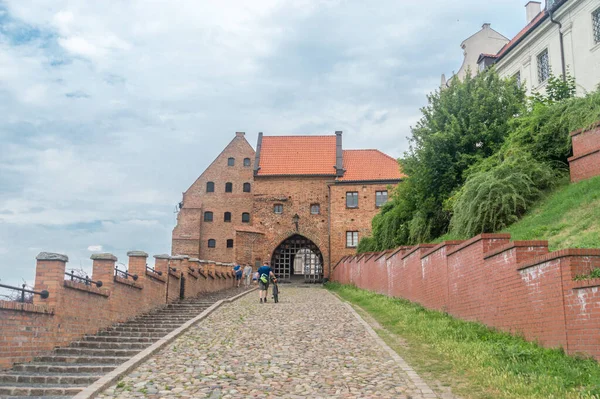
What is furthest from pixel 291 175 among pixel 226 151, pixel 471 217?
pixel 471 217

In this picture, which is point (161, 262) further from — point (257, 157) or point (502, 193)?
point (257, 157)

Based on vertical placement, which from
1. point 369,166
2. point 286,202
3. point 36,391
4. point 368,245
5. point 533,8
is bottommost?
point 36,391

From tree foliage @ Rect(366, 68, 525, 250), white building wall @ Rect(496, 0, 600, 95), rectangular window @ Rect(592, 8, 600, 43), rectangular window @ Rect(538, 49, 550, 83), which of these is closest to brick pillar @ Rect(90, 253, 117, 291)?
tree foliage @ Rect(366, 68, 525, 250)

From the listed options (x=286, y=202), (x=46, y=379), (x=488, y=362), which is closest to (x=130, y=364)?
(x=46, y=379)

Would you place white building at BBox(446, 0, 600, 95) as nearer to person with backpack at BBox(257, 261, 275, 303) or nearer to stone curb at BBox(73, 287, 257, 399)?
person with backpack at BBox(257, 261, 275, 303)

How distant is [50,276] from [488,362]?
7687 millimetres

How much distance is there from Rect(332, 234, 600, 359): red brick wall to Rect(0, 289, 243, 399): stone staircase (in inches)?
252

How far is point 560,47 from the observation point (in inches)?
1075

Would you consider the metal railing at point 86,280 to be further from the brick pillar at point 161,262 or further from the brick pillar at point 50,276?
the brick pillar at point 161,262

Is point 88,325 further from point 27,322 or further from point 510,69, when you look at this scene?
point 510,69

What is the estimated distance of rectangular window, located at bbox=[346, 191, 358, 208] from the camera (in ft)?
150

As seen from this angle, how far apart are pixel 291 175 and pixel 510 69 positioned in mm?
19767

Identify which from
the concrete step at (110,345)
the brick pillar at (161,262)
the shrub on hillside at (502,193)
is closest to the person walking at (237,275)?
the brick pillar at (161,262)

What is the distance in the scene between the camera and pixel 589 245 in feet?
32.3
